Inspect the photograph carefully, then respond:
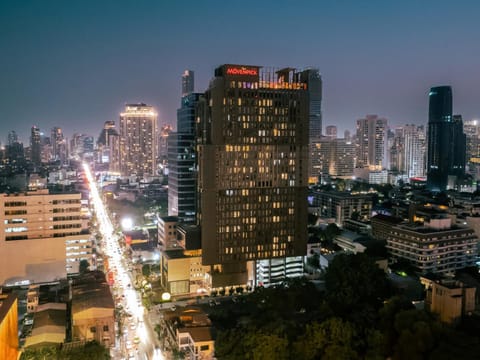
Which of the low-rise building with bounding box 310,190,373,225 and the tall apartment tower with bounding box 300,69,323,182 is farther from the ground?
the tall apartment tower with bounding box 300,69,323,182

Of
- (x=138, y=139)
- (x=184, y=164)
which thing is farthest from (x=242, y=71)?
(x=138, y=139)

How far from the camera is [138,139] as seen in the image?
105188mm

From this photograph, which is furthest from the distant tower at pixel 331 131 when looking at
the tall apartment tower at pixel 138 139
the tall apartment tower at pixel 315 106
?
the tall apartment tower at pixel 138 139

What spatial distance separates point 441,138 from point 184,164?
2748 inches

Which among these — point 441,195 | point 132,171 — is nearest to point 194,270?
point 441,195

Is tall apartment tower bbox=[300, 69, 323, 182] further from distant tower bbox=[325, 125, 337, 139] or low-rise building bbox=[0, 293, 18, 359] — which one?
low-rise building bbox=[0, 293, 18, 359]

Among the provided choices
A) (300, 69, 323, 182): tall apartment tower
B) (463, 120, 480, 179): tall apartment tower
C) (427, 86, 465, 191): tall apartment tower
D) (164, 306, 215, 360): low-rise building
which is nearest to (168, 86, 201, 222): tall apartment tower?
(164, 306, 215, 360): low-rise building

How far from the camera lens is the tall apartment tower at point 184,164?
150 feet

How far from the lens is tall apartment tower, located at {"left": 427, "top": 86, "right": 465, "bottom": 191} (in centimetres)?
9419

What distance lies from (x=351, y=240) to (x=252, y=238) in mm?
14000

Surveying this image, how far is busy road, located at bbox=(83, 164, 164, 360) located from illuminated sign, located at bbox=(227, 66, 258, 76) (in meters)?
17.7

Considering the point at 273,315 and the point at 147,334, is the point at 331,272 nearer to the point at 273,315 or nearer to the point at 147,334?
the point at 273,315

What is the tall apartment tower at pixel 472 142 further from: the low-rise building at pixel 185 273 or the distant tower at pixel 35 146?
the distant tower at pixel 35 146

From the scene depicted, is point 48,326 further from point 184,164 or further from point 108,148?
point 108,148
